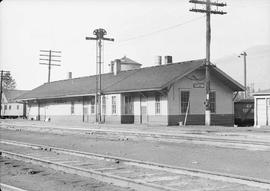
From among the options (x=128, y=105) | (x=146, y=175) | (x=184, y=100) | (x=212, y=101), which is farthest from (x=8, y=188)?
(x=128, y=105)

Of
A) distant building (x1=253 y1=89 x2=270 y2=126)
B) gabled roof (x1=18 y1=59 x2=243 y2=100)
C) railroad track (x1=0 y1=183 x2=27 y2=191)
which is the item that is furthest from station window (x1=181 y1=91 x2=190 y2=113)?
railroad track (x1=0 y1=183 x2=27 y2=191)

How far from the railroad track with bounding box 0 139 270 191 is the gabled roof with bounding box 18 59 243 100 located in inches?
725

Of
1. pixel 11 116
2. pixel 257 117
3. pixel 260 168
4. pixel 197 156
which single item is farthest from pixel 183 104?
pixel 11 116

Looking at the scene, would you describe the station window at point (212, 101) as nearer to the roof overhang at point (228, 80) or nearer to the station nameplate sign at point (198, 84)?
the station nameplate sign at point (198, 84)

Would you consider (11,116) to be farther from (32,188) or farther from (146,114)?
(32,188)

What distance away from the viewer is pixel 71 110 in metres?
42.7

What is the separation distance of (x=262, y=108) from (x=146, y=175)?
2116 centimetres

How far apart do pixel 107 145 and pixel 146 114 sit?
16.2m

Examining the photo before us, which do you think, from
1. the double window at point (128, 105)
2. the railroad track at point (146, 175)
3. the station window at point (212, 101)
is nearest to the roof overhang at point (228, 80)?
the station window at point (212, 101)

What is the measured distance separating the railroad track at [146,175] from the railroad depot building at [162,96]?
18410 millimetres

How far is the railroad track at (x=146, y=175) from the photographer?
769 centimetres

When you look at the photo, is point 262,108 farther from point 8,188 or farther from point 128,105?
point 8,188

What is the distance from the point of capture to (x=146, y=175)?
9.24 m

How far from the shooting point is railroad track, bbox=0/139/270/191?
7.69m
